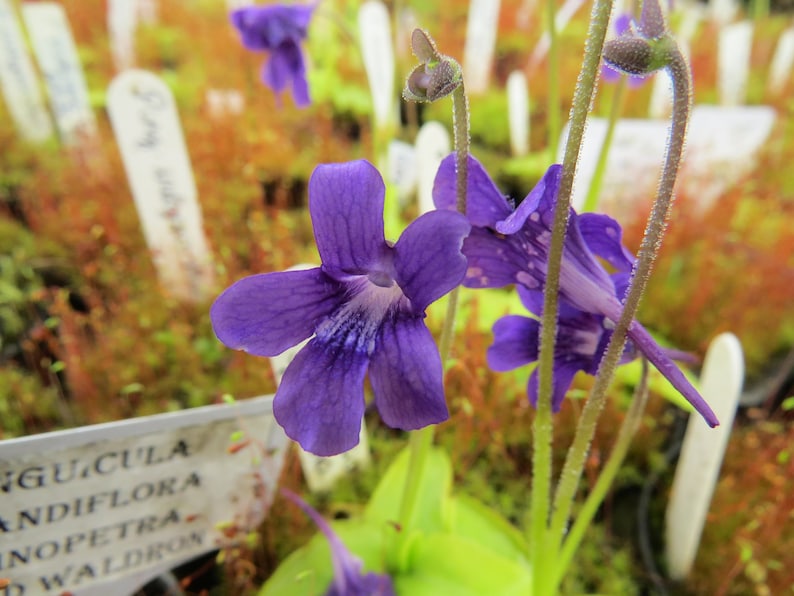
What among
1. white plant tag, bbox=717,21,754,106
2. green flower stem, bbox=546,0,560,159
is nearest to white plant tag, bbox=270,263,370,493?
green flower stem, bbox=546,0,560,159

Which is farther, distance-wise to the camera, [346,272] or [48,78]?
[48,78]

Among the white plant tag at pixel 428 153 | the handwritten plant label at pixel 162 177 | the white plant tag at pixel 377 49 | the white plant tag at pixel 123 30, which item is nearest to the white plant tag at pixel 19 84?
the white plant tag at pixel 123 30

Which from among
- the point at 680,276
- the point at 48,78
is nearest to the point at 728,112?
the point at 680,276

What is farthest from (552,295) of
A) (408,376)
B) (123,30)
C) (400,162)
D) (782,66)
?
(782,66)

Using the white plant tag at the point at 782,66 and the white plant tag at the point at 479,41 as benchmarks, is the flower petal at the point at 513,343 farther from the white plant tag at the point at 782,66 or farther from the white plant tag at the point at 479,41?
the white plant tag at the point at 782,66

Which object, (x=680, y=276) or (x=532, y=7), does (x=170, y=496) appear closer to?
(x=680, y=276)

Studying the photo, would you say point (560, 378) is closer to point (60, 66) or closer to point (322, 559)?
point (322, 559)
